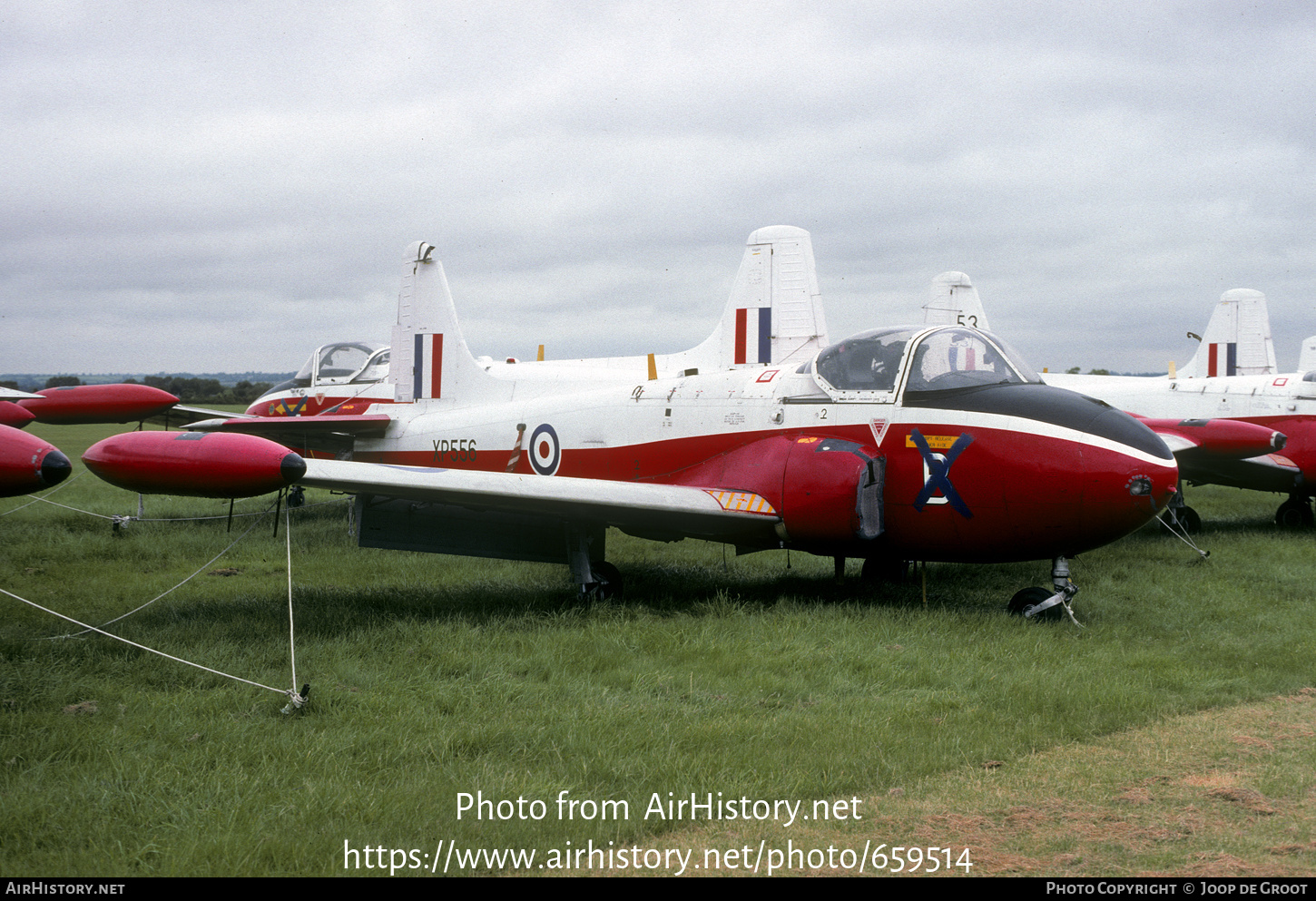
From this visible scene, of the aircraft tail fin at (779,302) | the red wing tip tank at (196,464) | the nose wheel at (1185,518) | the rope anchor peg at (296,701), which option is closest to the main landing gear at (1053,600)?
the rope anchor peg at (296,701)

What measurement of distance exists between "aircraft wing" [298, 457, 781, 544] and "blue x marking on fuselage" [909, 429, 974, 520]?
1200 millimetres

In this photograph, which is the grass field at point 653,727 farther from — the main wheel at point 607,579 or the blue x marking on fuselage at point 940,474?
the blue x marking on fuselage at point 940,474

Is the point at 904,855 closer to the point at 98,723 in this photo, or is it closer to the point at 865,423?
the point at 98,723

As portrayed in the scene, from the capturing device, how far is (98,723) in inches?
193

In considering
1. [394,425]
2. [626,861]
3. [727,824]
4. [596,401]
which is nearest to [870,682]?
[727,824]

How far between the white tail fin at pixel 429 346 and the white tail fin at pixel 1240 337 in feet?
54.9

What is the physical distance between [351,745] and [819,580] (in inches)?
231

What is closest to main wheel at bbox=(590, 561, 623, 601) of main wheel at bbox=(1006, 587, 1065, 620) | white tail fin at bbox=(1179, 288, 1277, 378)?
main wheel at bbox=(1006, 587, 1065, 620)

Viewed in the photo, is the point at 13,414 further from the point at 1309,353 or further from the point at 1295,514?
the point at 1309,353

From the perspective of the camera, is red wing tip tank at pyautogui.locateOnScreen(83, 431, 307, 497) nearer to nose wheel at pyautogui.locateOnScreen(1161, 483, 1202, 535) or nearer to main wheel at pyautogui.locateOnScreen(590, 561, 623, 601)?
main wheel at pyautogui.locateOnScreen(590, 561, 623, 601)

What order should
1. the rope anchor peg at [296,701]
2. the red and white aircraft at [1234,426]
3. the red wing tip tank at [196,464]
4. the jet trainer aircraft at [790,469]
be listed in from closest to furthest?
1. the rope anchor peg at [296,701]
2. the red wing tip tank at [196,464]
3. the jet trainer aircraft at [790,469]
4. the red and white aircraft at [1234,426]

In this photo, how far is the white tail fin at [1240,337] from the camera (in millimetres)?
20859

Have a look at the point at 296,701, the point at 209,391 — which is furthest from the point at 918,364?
the point at 209,391

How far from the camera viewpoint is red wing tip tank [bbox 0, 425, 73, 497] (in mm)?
4680
